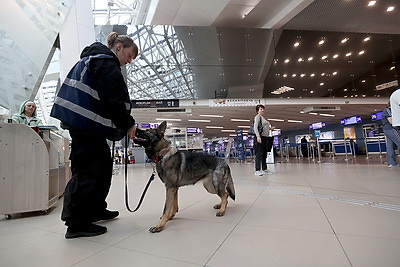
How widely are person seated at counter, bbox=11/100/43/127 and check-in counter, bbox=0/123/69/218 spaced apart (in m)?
1.04

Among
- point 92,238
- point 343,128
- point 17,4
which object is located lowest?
point 92,238

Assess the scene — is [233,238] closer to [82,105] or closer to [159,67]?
[82,105]

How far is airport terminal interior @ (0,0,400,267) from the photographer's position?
1.27m

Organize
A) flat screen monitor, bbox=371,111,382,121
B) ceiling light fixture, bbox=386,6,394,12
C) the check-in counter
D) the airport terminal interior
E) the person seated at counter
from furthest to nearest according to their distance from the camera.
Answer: flat screen monitor, bbox=371,111,382,121, ceiling light fixture, bbox=386,6,394,12, the person seated at counter, the check-in counter, the airport terminal interior

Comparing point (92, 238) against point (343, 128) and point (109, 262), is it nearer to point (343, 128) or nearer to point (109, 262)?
point (109, 262)

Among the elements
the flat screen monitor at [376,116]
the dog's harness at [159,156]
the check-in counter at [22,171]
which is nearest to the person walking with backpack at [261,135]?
the dog's harness at [159,156]

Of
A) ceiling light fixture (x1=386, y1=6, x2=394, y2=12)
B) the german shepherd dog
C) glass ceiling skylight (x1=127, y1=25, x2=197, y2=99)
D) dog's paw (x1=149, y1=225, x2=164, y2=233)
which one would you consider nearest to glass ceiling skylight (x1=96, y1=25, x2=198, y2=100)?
glass ceiling skylight (x1=127, y1=25, x2=197, y2=99)

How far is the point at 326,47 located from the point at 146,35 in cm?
1033

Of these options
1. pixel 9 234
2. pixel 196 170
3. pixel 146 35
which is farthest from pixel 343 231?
pixel 146 35

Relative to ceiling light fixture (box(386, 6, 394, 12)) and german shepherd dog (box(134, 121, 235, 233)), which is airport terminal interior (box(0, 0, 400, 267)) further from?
ceiling light fixture (box(386, 6, 394, 12))

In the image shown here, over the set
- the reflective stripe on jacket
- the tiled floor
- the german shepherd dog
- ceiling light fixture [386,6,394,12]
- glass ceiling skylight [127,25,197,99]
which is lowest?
the tiled floor

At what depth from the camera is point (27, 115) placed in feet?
10.4

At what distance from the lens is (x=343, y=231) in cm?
140

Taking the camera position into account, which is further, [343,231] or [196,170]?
[196,170]
